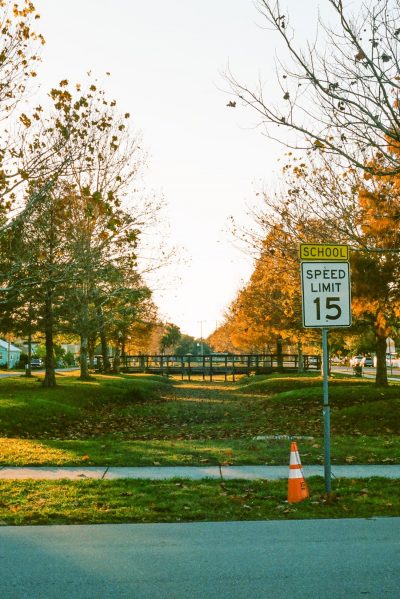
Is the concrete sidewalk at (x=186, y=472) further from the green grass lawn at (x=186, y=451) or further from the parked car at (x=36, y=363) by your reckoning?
the parked car at (x=36, y=363)

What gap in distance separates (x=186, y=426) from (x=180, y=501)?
1103 centimetres

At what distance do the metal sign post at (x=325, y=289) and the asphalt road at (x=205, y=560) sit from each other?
67.9 inches

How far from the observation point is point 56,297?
29.6m

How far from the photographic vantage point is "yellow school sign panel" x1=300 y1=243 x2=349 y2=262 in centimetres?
833

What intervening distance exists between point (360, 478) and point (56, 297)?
72.7 ft

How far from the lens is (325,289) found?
8.34m

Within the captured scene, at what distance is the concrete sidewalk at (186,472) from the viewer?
31.6 ft

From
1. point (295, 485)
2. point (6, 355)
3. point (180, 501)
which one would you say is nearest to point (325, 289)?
point (295, 485)

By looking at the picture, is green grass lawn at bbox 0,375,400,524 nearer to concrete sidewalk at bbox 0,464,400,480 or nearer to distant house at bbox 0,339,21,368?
concrete sidewalk at bbox 0,464,400,480

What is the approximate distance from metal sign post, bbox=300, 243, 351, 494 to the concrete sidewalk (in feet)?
5.65

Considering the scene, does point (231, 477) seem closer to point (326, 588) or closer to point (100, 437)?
point (326, 588)

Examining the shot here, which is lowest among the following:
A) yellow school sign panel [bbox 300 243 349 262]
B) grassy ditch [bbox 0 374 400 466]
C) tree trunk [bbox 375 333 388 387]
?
grassy ditch [bbox 0 374 400 466]

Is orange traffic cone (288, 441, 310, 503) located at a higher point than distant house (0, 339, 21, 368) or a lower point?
lower

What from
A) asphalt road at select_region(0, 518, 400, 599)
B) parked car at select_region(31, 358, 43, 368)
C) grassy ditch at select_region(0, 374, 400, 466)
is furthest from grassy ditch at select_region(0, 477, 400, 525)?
parked car at select_region(31, 358, 43, 368)
